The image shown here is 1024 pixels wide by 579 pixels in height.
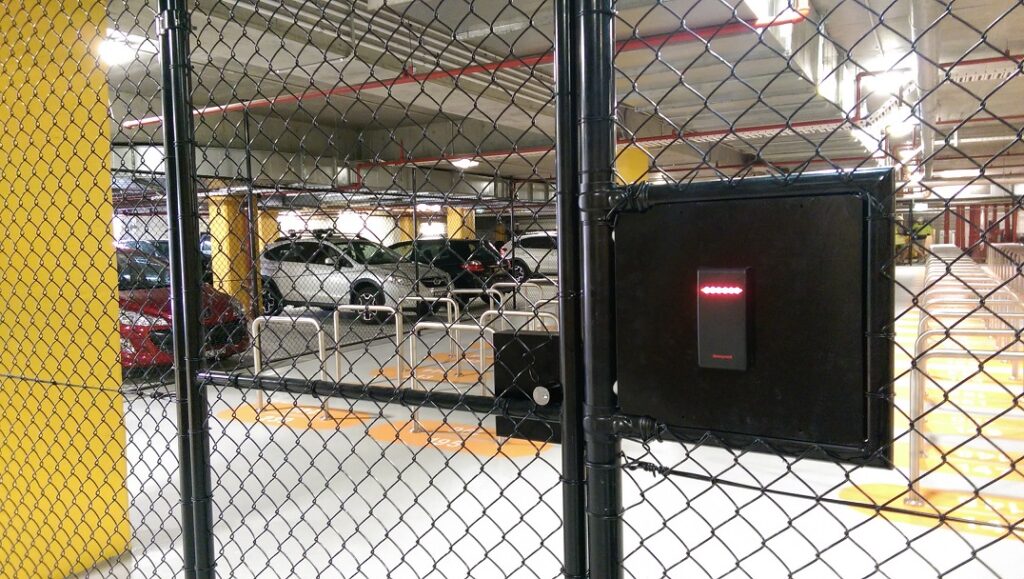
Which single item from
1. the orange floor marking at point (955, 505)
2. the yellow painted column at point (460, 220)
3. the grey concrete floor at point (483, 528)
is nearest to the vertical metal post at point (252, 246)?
the grey concrete floor at point (483, 528)

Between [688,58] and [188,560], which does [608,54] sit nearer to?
[188,560]

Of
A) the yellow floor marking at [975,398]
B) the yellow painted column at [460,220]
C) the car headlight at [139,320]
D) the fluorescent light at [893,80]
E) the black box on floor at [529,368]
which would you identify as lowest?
the yellow floor marking at [975,398]

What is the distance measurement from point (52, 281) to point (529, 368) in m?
2.56

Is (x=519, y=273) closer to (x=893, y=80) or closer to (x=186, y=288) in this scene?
(x=893, y=80)

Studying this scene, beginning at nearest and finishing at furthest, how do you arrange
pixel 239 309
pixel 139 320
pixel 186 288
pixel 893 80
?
1. pixel 186 288
2. pixel 139 320
3. pixel 239 309
4. pixel 893 80

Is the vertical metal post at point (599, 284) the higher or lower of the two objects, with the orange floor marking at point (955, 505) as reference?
higher

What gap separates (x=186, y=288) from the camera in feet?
6.79

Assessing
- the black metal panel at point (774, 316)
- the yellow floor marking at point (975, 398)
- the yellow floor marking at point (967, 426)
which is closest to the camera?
the black metal panel at point (774, 316)

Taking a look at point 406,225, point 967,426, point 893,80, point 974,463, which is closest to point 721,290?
point 974,463

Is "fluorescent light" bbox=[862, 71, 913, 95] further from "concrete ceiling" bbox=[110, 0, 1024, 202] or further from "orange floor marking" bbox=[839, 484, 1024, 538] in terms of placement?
"orange floor marking" bbox=[839, 484, 1024, 538]

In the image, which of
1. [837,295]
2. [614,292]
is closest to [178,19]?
[614,292]

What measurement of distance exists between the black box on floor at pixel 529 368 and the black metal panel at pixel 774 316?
0.21 meters

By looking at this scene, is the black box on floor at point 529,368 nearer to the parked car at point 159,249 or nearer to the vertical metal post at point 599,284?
the vertical metal post at point 599,284

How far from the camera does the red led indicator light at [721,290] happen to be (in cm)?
126
